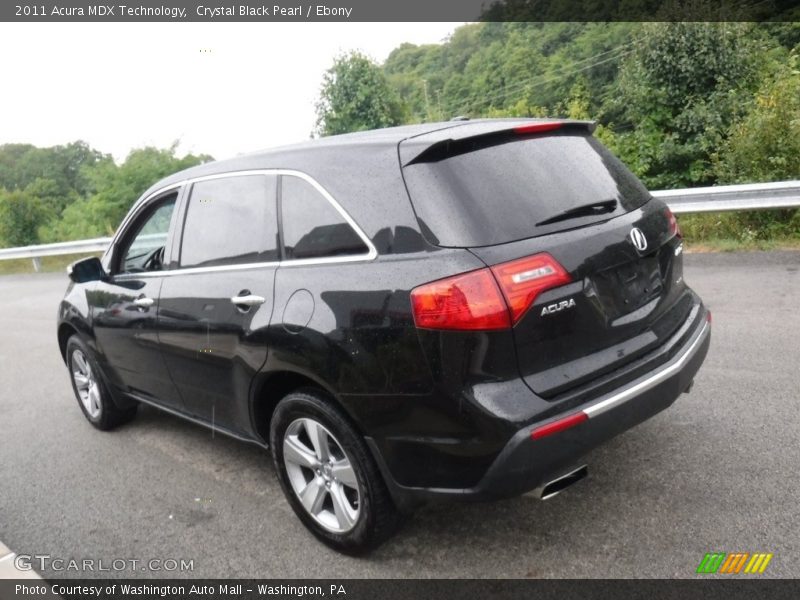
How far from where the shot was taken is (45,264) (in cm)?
1969

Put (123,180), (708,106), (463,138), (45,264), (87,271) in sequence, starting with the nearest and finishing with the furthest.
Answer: (463,138)
(87,271)
(708,106)
(45,264)
(123,180)

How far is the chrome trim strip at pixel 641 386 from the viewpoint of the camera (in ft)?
8.49

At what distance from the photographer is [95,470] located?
14.5 ft

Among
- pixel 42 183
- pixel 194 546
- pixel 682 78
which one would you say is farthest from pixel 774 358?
pixel 42 183

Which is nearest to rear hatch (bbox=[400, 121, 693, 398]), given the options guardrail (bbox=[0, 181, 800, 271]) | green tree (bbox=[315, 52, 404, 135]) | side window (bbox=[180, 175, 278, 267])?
side window (bbox=[180, 175, 278, 267])

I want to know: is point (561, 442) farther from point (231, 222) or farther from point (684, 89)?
point (684, 89)

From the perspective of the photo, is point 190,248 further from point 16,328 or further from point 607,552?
point 16,328

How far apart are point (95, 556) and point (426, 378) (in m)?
2.05

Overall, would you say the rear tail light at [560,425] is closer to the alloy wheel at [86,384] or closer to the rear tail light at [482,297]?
the rear tail light at [482,297]

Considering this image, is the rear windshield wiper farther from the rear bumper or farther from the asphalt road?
the asphalt road

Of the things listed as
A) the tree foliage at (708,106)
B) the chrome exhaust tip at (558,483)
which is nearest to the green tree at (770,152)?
the tree foliage at (708,106)

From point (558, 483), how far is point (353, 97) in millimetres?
22309

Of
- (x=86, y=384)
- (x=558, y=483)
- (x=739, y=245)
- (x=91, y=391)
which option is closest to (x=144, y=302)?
(x=91, y=391)

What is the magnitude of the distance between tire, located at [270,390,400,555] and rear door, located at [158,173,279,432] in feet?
1.03
